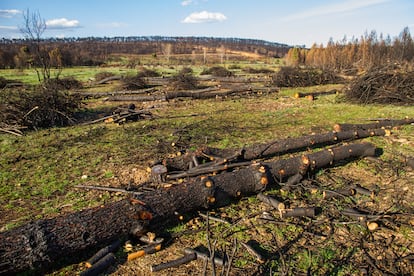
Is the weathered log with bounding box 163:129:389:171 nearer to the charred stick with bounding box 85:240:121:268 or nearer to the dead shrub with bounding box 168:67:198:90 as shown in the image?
the charred stick with bounding box 85:240:121:268

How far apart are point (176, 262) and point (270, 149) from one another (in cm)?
328

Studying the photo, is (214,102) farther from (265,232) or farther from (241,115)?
(265,232)

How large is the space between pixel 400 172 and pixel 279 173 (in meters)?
2.42

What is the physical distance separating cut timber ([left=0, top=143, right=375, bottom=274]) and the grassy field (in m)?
0.23

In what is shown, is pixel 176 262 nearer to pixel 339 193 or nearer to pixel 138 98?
pixel 339 193

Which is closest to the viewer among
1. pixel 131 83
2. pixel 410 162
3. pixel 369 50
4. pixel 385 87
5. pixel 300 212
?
pixel 300 212

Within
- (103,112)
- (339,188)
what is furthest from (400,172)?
(103,112)

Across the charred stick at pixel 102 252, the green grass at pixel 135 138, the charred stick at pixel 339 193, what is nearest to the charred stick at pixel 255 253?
the charred stick at pixel 102 252

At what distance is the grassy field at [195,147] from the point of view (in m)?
3.22

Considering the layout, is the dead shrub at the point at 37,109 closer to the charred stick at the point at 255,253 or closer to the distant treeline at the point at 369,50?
the charred stick at the point at 255,253

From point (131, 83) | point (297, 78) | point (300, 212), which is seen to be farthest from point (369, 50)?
point (300, 212)

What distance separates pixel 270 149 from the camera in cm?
569

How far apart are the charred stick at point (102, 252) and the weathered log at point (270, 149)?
185 centimetres

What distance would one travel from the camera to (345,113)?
33.2 feet
